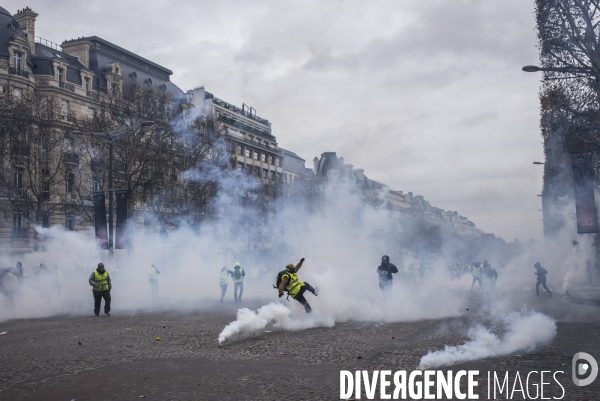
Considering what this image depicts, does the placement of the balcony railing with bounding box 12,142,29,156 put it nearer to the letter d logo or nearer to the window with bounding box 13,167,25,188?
the window with bounding box 13,167,25,188

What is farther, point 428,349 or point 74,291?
point 74,291

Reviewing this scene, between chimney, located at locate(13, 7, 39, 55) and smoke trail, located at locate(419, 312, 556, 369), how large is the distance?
4555cm

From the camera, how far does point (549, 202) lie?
47.9 meters

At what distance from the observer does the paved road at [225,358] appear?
7.16m

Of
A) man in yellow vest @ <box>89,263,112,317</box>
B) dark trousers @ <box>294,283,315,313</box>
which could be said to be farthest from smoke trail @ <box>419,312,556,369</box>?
man in yellow vest @ <box>89,263,112,317</box>

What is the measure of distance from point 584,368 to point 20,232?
40.2 m

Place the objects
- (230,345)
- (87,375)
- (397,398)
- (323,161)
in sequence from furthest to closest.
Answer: (323,161), (230,345), (87,375), (397,398)

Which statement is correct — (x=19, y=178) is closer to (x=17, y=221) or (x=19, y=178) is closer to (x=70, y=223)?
(x=17, y=221)

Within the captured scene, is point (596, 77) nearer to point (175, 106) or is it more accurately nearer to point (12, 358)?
point (12, 358)

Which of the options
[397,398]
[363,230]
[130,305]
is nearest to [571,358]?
[397,398]

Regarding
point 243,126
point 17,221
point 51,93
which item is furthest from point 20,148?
point 243,126

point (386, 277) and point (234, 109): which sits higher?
point (234, 109)

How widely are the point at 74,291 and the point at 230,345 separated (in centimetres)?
1722

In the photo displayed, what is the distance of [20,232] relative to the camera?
40.0 meters
